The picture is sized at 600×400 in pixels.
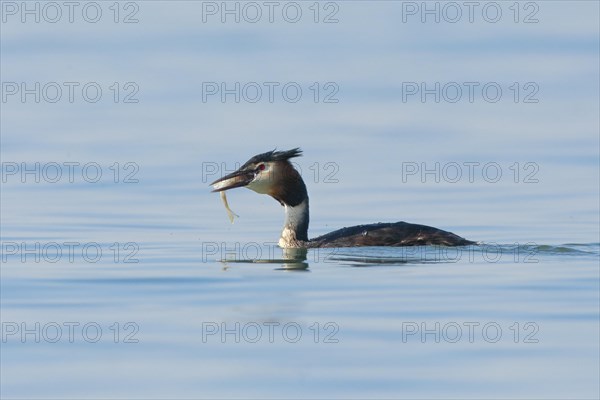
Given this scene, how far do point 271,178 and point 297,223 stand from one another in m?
0.67

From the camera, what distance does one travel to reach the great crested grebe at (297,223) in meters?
21.0

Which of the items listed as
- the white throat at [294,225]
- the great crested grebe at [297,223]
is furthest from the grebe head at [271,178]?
the white throat at [294,225]

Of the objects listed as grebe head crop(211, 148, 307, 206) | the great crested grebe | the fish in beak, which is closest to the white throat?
the great crested grebe

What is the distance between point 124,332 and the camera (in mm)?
15602

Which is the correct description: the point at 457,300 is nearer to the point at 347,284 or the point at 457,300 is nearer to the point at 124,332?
the point at 347,284

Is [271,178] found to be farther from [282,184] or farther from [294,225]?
[294,225]

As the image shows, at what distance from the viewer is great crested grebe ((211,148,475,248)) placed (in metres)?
21.0

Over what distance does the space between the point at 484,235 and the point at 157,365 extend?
9.93 m

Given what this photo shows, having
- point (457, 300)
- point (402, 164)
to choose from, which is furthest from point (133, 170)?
point (457, 300)

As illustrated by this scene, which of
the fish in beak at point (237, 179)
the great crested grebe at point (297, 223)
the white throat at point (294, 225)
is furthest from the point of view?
the white throat at point (294, 225)

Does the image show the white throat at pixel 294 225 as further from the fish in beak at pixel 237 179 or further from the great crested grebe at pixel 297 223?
the fish in beak at pixel 237 179

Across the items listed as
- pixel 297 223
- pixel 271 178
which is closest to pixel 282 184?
pixel 271 178

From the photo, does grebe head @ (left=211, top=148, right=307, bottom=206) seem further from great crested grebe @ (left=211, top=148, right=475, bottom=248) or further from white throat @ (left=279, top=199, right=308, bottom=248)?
white throat @ (left=279, top=199, right=308, bottom=248)

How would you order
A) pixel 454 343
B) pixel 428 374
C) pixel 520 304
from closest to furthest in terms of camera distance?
pixel 428 374, pixel 454 343, pixel 520 304
